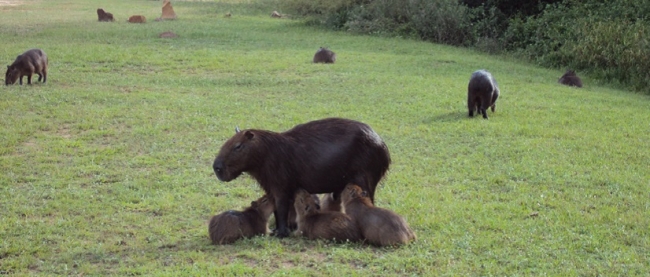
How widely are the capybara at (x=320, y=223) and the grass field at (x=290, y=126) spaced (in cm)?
11

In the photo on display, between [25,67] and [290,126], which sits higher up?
[25,67]

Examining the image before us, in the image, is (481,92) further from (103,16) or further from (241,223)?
(103,16)

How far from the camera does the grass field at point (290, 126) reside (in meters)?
5.80

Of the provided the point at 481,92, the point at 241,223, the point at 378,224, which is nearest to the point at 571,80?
the point at 481,92

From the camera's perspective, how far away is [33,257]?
587 centimetres

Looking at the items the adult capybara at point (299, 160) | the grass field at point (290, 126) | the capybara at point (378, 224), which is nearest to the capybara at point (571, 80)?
the grass field at point (290, 126)

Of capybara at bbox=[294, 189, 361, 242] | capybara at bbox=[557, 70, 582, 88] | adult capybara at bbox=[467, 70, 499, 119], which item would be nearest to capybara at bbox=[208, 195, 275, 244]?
capybara at bbox=[294, 189, 361, 242]

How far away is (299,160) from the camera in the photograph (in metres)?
6.38

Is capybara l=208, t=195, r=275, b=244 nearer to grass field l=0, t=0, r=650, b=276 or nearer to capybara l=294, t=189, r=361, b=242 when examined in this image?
grass field l=0, t=0, r=650, b=276

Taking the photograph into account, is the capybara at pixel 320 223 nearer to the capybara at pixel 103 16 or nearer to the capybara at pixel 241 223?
the capybara at pixel 241 223

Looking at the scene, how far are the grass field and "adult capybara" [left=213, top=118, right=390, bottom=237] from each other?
0.52m

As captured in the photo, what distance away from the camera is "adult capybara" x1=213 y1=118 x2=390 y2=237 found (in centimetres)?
636

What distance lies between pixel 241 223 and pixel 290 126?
493 cm

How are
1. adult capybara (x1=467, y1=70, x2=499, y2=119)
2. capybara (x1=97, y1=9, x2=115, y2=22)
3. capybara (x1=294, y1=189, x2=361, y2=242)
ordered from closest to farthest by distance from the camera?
capybara (x1=294, y1=189, x2=361, y2=242)
adult capybara (x1=467, y1=70, x2=499, y2=119)
capybara (x1=97, y1=9, x2=115, y2=22)
